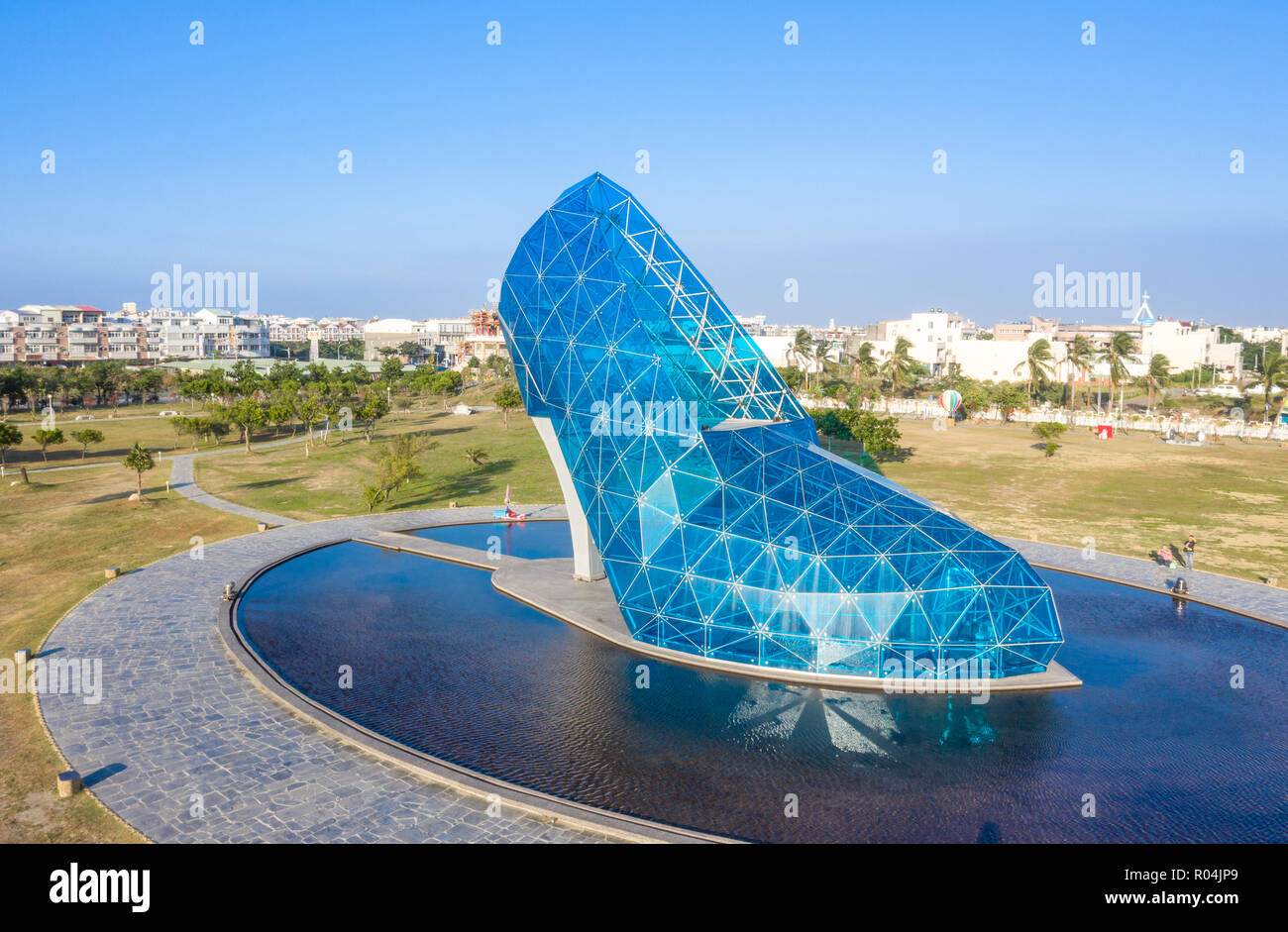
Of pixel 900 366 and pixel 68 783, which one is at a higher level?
pixel 900 366

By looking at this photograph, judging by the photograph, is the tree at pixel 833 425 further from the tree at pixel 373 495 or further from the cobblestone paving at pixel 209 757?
the cobblestone paving at pixel 209 757

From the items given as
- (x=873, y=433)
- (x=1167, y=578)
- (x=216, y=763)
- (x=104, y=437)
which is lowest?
(x=216, y=763)

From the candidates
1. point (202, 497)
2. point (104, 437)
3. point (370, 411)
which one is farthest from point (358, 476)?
point (104, 437)

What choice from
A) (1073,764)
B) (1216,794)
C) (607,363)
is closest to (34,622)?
(607,363)

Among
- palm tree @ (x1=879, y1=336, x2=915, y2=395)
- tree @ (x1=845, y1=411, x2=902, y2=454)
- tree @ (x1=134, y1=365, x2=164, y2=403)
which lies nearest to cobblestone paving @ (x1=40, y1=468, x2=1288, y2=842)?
tree @ (x1=845, y1=411, x2=902, y2=454)

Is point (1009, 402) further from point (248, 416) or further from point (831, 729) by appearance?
point (831, 729)

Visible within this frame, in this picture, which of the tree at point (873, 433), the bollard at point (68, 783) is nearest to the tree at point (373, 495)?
the bollard at point (68, 783)

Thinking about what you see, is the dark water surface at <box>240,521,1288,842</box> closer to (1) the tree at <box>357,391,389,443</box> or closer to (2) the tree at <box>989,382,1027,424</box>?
(1) the tree at <box>357,391,389,443</box>
